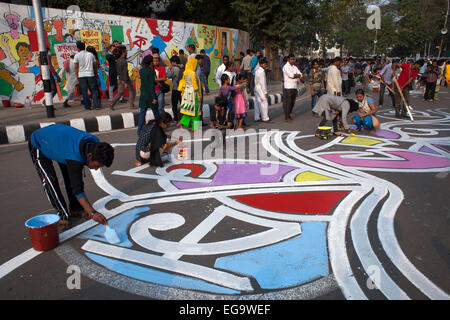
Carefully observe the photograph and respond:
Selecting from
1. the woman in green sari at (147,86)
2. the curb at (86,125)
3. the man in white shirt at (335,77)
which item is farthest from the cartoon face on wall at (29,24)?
the man in white shirt at (335,77)

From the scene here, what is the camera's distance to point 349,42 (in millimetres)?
61344

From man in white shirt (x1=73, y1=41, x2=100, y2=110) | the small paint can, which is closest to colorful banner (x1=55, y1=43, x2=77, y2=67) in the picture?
man in white shirt (x1=73, y1=41, x2=100, y2=110)

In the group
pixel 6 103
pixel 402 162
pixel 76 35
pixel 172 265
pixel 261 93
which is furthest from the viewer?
pixel 76 35

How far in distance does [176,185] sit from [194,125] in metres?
3.62

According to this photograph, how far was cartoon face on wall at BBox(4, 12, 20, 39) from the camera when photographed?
1039 cm

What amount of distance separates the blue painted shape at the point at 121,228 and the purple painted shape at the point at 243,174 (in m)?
1.00

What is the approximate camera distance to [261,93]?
9812 millimetres

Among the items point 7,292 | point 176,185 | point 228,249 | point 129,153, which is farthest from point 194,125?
point 7,292

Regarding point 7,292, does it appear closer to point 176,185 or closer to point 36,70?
point 176,185

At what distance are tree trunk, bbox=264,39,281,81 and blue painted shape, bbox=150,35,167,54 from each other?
8339mm

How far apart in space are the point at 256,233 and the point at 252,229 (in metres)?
0.10

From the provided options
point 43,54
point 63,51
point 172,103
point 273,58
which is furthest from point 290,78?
point 273,58

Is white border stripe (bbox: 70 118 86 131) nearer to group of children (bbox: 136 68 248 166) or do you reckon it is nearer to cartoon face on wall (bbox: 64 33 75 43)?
group of children (bbox: 136 68 248 166)

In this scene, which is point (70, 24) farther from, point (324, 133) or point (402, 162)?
point (402, 162)
